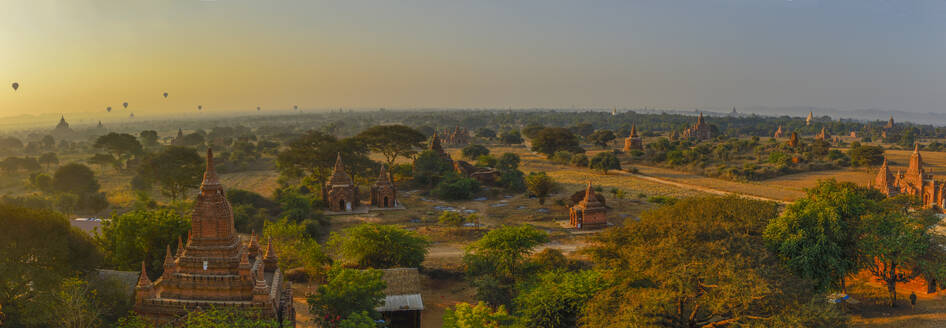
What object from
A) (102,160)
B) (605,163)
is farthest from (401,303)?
(102,160)

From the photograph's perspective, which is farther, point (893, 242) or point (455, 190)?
point (455, 190)

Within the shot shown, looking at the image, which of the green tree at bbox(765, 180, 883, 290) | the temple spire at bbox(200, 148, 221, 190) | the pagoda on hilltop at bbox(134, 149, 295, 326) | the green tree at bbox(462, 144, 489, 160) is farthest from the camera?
the green tree at bbox(462, 144, 489, 160)

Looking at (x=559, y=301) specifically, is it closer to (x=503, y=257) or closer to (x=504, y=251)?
(x=503, y=257)

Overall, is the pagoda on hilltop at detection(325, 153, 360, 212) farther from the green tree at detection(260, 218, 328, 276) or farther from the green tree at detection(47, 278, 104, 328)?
the green tree at detection(47, 278, 104, 328)

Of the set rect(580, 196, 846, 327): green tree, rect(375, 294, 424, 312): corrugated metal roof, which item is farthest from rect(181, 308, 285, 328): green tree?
rect(580, 196, 846, 327): green tree

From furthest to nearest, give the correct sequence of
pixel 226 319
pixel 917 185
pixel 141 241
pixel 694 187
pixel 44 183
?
1. pixel 694 187
2. pixel 44 183
3. pixel 917 185
4. pixel 141 241
5. pixel 226 319

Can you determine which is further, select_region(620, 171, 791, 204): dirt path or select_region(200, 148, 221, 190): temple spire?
select_region(620, 171, 791, 204): dirt path

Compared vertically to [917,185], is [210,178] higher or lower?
higher

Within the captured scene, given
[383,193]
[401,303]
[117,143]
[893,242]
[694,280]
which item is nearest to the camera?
[694,280]
